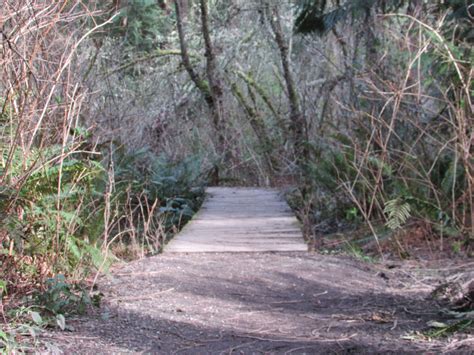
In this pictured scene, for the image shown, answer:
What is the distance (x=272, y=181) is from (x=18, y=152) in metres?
9.57

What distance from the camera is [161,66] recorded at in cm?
1722

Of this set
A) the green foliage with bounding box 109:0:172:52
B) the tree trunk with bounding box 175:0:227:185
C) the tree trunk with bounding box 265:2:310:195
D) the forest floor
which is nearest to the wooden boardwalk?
the forest floor

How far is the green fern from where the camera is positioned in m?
7.25

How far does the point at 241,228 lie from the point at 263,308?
10.3ft

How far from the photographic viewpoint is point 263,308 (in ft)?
17.6

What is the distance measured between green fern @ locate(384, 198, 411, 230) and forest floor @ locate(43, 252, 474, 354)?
1.28 feet

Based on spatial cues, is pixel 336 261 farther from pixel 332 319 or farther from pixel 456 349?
pixel 456 349

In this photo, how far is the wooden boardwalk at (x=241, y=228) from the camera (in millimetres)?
7367

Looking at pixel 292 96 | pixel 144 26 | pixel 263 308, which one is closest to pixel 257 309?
pixel 263 308

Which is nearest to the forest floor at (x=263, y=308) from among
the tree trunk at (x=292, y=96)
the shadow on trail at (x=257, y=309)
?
the shadow on trail at (x=257, y=309)

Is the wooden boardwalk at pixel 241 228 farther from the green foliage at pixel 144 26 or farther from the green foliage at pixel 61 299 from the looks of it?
the green foliage at pixel 144 26

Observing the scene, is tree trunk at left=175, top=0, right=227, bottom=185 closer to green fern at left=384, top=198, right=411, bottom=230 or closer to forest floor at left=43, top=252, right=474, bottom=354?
green fern at left=384, top=198, right=411, bottom=230

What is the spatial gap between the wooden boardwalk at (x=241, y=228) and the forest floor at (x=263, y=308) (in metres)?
0.31

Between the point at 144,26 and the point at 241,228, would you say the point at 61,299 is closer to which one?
the point at 241,228
